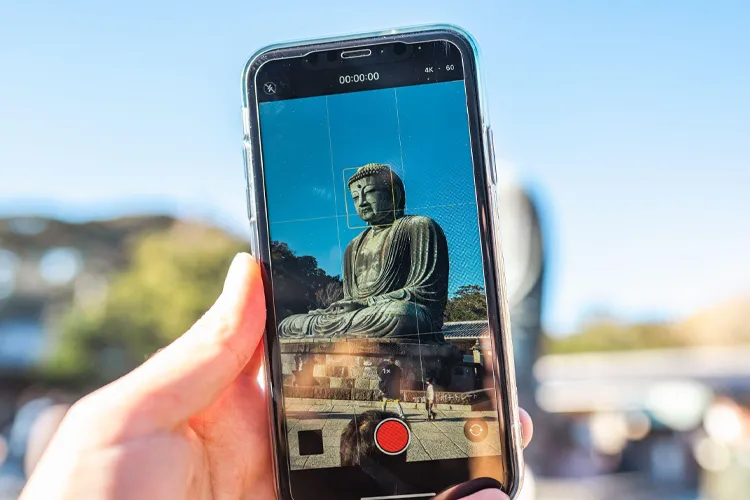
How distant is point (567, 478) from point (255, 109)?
6.65 m

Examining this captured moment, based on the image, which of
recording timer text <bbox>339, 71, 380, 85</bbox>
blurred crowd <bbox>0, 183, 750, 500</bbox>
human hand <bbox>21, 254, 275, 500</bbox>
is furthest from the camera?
blurred crowd <bbox>0, 183, 750, 500</bbox>

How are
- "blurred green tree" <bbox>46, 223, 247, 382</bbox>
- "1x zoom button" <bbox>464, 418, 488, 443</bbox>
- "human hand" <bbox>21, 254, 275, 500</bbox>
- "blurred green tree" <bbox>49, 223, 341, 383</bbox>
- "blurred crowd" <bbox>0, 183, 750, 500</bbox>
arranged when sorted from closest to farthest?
"human hand" <bbox>21, 254, 275, 500</bbox> < "1x zoom button" <bbox>464, 418, 488, 443</bbox> < "blurred crowd" <bbox>0, 183, 750, 500</bbox> < "blurred green tree" <bbox>49, 223, 341, 383</bbox> < "blurred green tree" <bbox>46, 223, 247, 382</bbox>

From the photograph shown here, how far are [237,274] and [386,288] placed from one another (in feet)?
1.34

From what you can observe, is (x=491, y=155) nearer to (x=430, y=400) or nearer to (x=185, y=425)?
(x=430, y=400)

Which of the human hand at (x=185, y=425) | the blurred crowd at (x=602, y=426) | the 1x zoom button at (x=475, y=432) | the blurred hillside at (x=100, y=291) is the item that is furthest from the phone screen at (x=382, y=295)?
the blurred hillside at (x=100, y=291)

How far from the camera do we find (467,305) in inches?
78.5

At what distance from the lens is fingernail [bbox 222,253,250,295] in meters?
1.97

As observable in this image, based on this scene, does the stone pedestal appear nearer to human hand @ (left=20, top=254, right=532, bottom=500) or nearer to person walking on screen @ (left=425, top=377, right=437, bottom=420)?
person walking on screen @ (left=425, top=377, right=437, bottom=420)

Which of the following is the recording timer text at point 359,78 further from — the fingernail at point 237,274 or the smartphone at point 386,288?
the fingernail at point 237,274

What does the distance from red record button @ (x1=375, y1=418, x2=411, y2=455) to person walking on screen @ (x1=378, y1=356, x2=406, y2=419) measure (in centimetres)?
4

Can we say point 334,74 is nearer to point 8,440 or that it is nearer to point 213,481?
point 213,481

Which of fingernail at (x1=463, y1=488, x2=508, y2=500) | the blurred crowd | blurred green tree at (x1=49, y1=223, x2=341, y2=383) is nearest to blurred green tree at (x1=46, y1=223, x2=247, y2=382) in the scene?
blurred green tree at (x1=49, y1=223, x2=341, y2=383)

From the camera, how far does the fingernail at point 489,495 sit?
182 cm

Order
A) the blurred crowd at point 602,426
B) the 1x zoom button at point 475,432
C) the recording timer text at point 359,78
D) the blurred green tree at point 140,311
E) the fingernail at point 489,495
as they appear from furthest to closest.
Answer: the blurred green tree at point 140,311 < the blurred crowd at point 602,426 < the recording timer text at point 359,78 < the 1x zoom button at point 475,432 < the fingernail at point 489,495
